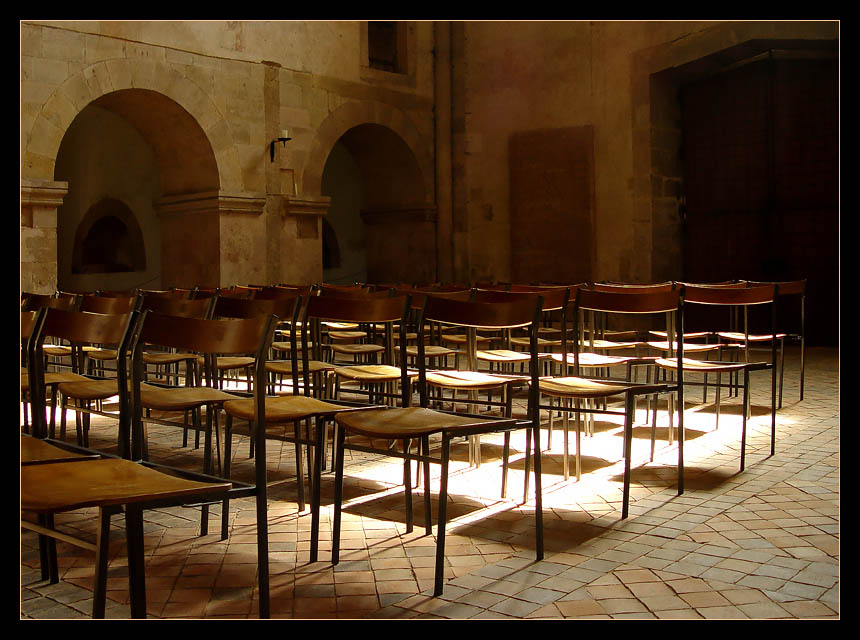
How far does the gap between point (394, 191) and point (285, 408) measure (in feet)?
37.0

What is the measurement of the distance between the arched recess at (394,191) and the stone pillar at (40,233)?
4.08 meters

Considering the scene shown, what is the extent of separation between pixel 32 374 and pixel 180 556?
0.75 metres

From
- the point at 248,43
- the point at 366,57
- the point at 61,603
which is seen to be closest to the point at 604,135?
the point at 366,57

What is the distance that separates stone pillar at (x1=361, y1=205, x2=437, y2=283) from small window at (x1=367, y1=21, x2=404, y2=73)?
205cm

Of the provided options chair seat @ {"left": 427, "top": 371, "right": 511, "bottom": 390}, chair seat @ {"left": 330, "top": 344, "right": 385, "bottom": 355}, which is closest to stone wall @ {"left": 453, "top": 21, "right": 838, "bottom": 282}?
chair seat @ {"left": 330, "top": 344, "right": 385, "bottom": 355}

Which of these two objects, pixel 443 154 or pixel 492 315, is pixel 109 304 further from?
pixel 443 154

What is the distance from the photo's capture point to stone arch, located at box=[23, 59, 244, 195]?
1033cm

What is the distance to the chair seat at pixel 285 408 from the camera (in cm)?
336

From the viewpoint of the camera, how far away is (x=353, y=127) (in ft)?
44.8

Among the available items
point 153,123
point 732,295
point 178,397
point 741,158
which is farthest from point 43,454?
point 741,158

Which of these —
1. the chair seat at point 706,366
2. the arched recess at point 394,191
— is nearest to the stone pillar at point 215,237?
the arched recess at point 394,191

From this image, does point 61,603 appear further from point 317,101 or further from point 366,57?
point 366,57

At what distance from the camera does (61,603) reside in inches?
109

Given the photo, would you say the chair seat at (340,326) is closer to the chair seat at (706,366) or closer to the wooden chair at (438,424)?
the chair seat at (706,366)
